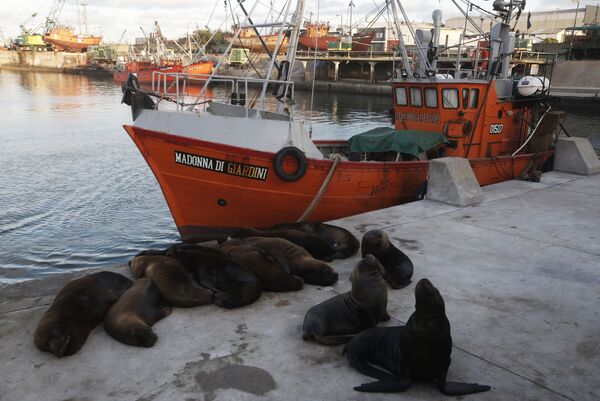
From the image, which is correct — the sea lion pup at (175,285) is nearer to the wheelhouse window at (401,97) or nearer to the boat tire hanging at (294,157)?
the boat tire hanging at (294,157)

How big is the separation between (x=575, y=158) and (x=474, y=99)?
299cm

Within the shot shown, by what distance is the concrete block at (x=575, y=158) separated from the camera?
11.8 m

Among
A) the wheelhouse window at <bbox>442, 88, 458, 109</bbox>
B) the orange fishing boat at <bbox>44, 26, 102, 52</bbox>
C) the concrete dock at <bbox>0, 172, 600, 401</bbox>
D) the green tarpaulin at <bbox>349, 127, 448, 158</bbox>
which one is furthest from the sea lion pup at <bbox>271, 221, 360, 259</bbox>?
the orange fishing boat at <bbox>44, 26, 102, 52</bbox>

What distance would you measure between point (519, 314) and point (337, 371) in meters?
2.18

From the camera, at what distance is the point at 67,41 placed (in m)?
111

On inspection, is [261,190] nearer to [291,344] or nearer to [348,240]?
[348,240]

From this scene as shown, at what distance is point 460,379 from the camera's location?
3.80 metres

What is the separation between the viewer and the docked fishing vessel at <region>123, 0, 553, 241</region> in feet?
28.6

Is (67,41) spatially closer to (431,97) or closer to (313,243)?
(431,97)

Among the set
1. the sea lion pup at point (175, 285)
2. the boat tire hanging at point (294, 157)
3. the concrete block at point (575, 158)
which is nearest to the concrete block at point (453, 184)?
the boat tire hanging at point (294, 157)

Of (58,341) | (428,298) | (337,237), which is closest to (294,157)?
(337,237)

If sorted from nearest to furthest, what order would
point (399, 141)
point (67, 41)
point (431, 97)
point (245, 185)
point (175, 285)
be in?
1. point (175, 285)
2. point (245, 185)
3. point (399, 141)
4. point (431, 97)
5. point (67, 41)

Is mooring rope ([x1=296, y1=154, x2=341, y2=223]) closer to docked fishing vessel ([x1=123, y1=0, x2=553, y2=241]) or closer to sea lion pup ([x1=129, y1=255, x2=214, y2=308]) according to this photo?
docked fishing vessel ([x1=123, y1=0, x2=553, y2=241])

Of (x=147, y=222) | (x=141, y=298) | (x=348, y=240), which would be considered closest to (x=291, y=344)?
(x=141, y=298)
